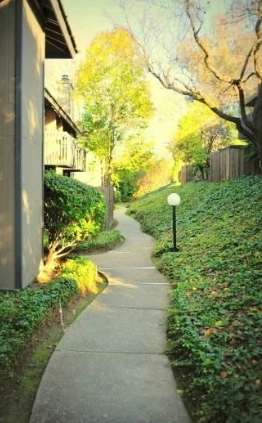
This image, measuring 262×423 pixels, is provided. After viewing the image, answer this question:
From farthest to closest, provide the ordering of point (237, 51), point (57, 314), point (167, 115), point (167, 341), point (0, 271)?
point (167, 115) < point (237, 51) < point (0, 271) < point (57, 314) < point (167, 341)

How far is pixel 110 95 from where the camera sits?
21.3 m

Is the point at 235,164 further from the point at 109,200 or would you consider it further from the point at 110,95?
the point at 110,95

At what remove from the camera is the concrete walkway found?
346 cm

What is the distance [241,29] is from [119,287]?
9.75 metres

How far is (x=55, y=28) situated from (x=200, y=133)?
20.2 metres

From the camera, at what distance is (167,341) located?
5.15 metres

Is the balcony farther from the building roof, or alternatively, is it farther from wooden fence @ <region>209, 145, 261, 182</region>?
wooden fence @ <region>209, 145, 261, 182</region>

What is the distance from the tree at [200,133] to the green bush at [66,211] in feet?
59.6

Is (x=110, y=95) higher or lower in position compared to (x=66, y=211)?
higher

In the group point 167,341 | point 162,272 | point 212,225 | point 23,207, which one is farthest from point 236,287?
point 212,225

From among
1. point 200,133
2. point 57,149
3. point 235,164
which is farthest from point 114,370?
point 200,133

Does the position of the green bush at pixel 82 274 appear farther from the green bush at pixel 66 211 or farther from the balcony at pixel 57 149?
the balcony at pixel 57 149

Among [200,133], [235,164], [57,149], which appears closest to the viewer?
[57,149]

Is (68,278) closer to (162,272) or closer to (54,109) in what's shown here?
(162,272)
